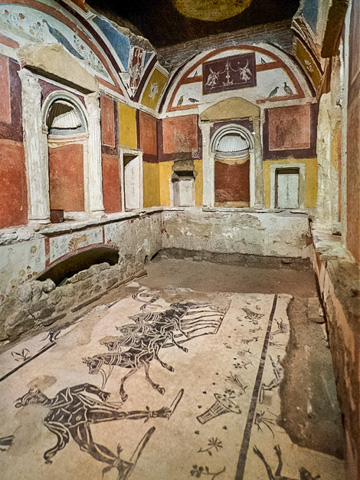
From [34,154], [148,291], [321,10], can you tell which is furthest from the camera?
[148,291]

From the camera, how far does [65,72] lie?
5.10 meters

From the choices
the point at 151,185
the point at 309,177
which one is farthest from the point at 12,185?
the point at 309,177

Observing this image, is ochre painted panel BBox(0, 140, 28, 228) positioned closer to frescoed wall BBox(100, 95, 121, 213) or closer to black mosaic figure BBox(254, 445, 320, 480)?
frescoed wall BBox(100, 95, 121, 213)

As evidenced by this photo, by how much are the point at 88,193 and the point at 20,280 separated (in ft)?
7.81

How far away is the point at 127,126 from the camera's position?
23.7ft

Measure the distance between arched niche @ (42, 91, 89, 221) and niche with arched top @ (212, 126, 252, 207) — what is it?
4111 mm

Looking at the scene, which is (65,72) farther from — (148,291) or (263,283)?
(263,283)

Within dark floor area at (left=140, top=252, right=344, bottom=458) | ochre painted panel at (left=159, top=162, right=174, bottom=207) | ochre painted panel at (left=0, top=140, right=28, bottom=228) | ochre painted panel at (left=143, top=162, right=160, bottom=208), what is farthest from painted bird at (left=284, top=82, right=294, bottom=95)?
ochre painted panel at (left=0, top=140, right=28, bottom=228)

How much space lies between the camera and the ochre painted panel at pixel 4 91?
13.8 ft

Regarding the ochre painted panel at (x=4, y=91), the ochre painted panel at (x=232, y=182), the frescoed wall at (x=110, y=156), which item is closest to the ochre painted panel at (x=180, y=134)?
the ochre painted panel at (x=232, y=182)

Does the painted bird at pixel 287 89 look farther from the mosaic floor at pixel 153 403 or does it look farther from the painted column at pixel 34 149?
the painted column at pixel 34 149

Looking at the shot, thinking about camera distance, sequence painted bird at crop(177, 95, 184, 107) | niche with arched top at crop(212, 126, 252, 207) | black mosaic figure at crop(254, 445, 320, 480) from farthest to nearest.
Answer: niche with arched top at crop(212, 126, 252, 207)
painted bird at crop(177, 95, 184, 107)
black mosaic figure at crop(254, 445, 320, 480)

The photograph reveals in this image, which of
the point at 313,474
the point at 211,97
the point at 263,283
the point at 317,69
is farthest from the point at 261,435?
the point at 211,97

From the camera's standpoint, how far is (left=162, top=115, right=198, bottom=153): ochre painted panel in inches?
334
